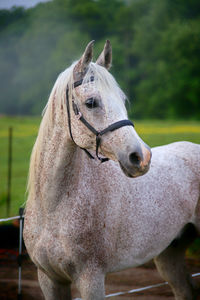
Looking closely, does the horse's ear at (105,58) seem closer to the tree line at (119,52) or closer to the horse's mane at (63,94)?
the horse's mane at (63,94)

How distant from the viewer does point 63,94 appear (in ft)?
7.66

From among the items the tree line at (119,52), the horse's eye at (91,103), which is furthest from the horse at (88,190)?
the tree line at (119,52)

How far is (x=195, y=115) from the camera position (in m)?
21.0

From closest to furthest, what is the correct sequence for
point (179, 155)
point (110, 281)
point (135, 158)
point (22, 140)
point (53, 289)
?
point (135, 158) → point (53, 289) → point (179, 155) → point (110, 281) → point (22, 140)

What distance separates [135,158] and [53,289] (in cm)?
130

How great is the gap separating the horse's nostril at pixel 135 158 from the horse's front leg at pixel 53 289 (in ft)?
4.05

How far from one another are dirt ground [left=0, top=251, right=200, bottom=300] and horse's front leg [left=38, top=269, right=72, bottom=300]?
1726 mm

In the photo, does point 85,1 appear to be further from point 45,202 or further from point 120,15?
point 45,202

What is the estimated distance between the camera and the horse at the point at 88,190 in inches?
84.0

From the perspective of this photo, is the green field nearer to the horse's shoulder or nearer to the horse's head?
the horse's shoulder

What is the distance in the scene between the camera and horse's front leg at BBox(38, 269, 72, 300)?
2.59m

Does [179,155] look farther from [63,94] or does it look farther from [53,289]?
[53,289]

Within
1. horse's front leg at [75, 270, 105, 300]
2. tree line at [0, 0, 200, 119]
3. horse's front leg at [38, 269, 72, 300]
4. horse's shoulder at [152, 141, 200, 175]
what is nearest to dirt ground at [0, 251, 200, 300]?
horse's shoulder at [152, 141, 200, 175]

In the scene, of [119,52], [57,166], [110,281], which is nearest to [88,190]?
[57,166]
